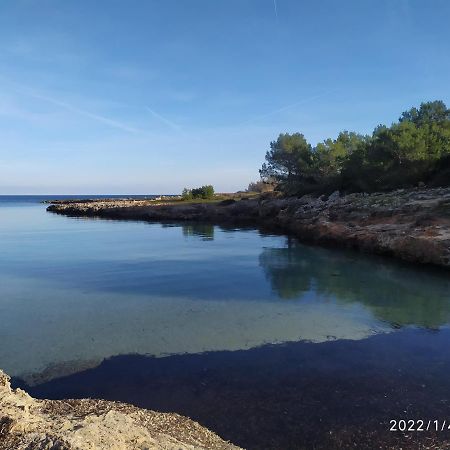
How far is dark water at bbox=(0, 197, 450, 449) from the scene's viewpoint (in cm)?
726

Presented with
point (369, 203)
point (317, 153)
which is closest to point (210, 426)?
point (369, 203)

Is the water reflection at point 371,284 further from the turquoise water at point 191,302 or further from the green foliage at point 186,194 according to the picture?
the green foliage at point 186,194

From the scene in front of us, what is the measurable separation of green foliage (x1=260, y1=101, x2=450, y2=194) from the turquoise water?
14768 mm

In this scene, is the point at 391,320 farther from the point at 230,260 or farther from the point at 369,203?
the point at 369,203

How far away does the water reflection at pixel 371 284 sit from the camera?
13.9m

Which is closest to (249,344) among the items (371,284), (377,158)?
(371,284)

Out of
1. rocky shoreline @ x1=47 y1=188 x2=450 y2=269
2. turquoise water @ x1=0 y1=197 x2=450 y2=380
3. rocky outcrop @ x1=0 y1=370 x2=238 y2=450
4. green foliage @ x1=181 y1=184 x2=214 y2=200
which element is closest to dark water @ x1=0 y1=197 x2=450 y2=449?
turquoise water @ x1=0 y1=197 x2=450 y2=380

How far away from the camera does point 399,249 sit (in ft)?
80.3

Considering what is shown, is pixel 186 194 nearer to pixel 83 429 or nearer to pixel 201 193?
pixel 201 193

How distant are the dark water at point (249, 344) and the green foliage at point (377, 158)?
18682mm

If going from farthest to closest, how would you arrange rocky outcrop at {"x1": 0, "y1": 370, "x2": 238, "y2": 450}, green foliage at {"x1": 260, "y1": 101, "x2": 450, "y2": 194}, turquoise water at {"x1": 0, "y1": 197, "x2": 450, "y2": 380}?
green foliage at {"x1": 260, "y1": 101, "x2": 450, "y2": 194} → turquoise water at {"x1": 0, "y1": 197, "x2": 450, "y2": 380} → rocky outcrop at {"x1": 0, "y1": 370, "x2": 238, "y2": 450}

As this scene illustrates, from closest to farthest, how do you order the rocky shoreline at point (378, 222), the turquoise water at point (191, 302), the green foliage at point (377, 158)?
the turquoise water at point (191, 302) → the rocky shoreline at point (378, 222) → the green foliage at point (377, 158)

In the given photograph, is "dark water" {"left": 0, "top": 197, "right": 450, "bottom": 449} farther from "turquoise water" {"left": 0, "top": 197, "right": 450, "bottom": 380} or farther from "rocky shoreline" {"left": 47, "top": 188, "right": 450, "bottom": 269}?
"rocky shoreline" {"left": 47, "top": 188, "right": 450, "bottom": 269}

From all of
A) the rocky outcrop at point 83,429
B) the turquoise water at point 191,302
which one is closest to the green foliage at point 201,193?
the turquoise water at point 191,302
